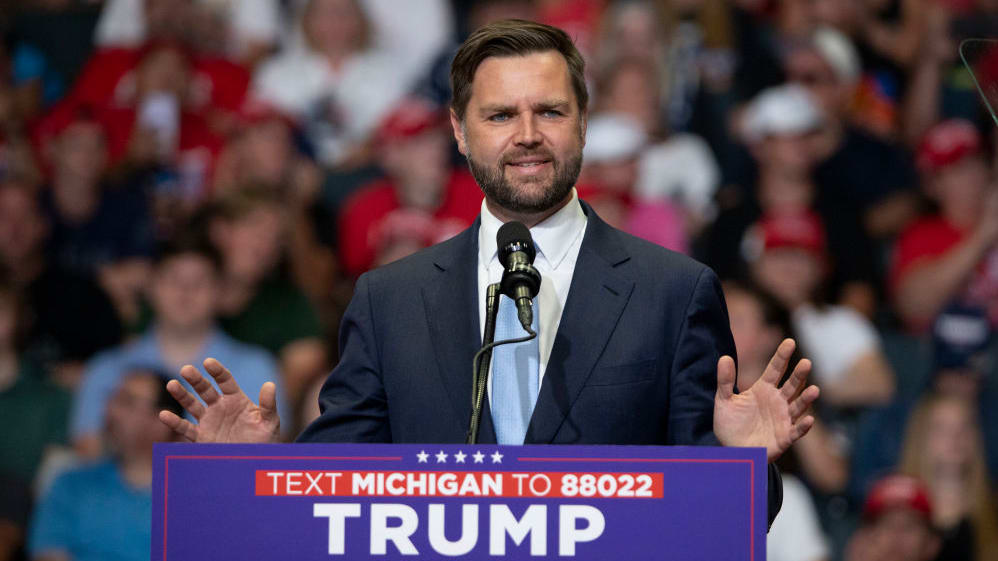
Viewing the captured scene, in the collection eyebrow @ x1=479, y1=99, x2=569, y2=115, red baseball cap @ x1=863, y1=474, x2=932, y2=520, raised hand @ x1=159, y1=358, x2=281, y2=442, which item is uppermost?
eyebrow @ x1=479, y1=99, x2=569, y2=115

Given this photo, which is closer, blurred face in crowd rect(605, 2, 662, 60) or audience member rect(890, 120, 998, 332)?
audience member rect(890, 120, 998, 332)

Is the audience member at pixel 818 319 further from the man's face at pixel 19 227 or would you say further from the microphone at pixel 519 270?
the microphone at pixel 519 270

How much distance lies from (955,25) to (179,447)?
4.28 metres

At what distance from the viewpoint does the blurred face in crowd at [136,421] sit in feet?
13.3

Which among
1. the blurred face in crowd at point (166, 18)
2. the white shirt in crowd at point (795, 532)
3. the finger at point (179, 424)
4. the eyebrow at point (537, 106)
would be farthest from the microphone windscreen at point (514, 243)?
the blurred face in crowd at point (166, 18)

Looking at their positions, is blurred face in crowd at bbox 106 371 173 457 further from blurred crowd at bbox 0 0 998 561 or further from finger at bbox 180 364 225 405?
finger at bbox 180 364 225 405

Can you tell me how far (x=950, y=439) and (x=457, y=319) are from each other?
297 centimetres

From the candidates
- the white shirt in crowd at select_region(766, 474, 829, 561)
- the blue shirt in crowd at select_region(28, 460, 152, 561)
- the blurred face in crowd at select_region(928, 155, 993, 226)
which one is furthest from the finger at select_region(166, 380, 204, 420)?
the blurred face in crowd at select_region(928, 155, 993, 226)

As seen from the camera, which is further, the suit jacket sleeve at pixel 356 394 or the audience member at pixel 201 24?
the audience member at pixel 201 24

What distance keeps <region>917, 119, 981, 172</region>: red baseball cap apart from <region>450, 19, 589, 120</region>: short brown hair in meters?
3.14

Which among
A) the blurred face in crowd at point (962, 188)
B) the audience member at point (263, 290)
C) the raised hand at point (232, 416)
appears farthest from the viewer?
the blurred face in crowd at point (962, 188)

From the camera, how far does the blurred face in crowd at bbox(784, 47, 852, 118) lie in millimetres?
4949

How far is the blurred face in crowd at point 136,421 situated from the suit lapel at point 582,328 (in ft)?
7.92

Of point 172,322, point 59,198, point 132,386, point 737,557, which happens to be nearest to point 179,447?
point 737,557
